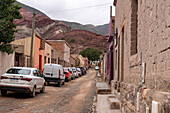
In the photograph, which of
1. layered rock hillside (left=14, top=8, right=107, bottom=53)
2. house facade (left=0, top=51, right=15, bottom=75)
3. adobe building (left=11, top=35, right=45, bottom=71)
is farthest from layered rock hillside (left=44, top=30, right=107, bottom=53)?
house facade (left=0, top=51, right=15, bottom=75)

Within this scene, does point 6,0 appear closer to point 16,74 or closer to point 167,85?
point 16,74

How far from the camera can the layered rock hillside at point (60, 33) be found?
139m

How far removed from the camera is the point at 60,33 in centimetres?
15788

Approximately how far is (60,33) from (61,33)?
1.01m

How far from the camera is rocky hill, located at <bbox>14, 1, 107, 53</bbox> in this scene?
139 meters

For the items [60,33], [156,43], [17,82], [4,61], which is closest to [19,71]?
[17,82]

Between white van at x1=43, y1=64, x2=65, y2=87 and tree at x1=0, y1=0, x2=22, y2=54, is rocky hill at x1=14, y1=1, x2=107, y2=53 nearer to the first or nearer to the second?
white van at x1=43, y1=64, x2=65, y2=87

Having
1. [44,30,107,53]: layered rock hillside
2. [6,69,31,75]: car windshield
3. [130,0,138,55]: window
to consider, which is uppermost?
[44,30,107,53]: layered rock hillside

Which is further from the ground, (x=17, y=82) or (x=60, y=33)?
(x=60, y=33)

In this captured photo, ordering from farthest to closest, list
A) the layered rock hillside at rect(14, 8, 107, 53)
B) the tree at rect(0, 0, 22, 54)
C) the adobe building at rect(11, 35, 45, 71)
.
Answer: the layered rock hillside at rect(14, 8, 107, 53), the adobe building at rect(11, 35, 45, 71), the tree at rect(0, 0, 22, 54)

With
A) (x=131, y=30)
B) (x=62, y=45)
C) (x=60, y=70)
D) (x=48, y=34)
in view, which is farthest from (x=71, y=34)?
(x=131, y=30)

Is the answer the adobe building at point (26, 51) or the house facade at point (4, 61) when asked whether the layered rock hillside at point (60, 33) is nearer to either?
the adobe building at point (26, 51)

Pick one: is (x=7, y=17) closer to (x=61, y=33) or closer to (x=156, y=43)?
(x=156, y=43)

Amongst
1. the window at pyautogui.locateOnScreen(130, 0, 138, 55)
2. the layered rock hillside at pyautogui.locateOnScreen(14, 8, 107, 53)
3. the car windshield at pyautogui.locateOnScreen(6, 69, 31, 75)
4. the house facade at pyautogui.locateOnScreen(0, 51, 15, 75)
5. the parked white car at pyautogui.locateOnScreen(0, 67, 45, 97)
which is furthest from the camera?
the layered rock hillside at pyautogui.locateOnScreen(14, 8, 107, 53)
